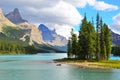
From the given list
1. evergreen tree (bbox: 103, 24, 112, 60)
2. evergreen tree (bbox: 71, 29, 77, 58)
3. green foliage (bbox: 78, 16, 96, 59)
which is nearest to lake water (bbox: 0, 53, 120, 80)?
green foliage (bbox: 78, 16, 96, 59)

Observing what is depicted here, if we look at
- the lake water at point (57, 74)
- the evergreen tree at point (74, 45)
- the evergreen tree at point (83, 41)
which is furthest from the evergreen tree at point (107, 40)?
the lake water at point (57, 74)

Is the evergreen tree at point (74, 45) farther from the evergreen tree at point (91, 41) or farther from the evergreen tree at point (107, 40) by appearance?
the evergreen tree at point (107, 40)

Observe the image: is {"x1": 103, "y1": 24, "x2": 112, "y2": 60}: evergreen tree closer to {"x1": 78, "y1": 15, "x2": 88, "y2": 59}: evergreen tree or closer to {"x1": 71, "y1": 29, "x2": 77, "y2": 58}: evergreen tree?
{"x1": 78, "y1": 15, "x2": 88, "y2": 59}: evergreen tree

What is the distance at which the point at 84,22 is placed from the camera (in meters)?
138

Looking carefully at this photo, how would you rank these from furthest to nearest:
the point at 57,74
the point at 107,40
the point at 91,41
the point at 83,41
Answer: the point at 107,40
the point at 83,41
the point at 91,41
the point at 57,74

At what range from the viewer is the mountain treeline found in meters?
131

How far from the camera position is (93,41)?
131 m

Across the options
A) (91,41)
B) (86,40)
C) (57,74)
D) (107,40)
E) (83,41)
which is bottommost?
(57,74)

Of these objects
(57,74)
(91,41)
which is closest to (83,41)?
(91,41)

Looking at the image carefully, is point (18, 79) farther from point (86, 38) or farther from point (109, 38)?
point (109, 38)

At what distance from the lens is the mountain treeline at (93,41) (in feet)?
430

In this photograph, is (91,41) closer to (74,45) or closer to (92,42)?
(92,42)

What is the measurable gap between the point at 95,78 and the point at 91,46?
6295 centimetres

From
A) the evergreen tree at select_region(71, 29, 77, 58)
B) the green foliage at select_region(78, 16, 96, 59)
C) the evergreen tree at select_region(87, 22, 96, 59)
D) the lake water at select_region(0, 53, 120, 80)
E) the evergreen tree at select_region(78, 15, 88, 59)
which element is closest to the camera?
Result: the lake water at select_region(0, 53, 120, 80)
